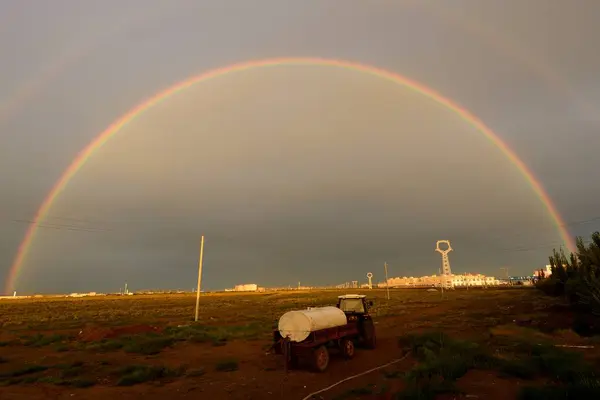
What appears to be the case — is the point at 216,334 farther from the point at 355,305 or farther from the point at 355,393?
the point at 355,393

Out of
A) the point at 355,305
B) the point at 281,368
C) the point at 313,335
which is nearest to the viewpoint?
the point at 313,335

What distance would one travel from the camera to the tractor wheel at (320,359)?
16859 mm

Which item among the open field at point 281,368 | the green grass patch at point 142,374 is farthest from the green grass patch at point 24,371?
the green grass patch at point 142,374

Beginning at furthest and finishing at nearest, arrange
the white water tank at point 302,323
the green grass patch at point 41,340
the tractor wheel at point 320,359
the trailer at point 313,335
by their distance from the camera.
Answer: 1. the green grass patch at point 41,340
2. the white water tank at point 302,323
3. the trailer at point 313,335
4. the tractor wheel at point 320,359

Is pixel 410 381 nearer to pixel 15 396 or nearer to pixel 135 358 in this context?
pixel 15 396

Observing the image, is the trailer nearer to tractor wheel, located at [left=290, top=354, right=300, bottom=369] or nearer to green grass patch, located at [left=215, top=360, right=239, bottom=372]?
tractor wheel, located at [left=290, top=354, right=300, bottom=369]

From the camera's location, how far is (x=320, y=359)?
56.2 feet

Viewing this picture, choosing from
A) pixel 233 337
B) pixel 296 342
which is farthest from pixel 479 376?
pixel 233 337

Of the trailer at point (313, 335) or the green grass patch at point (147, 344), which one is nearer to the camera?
the trailer at point (313, 335)

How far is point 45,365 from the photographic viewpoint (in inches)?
794

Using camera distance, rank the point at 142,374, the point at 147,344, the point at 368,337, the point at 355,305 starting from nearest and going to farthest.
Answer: the point at 142,374
the point at 368,337
the point at 355,305
the point at 147,344

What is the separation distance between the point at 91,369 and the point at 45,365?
128 inches

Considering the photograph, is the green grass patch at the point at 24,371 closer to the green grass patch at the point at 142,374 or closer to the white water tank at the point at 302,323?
the green grass patch at the point at 142,374

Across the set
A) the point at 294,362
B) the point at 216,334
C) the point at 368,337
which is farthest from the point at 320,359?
the point at 216,334
